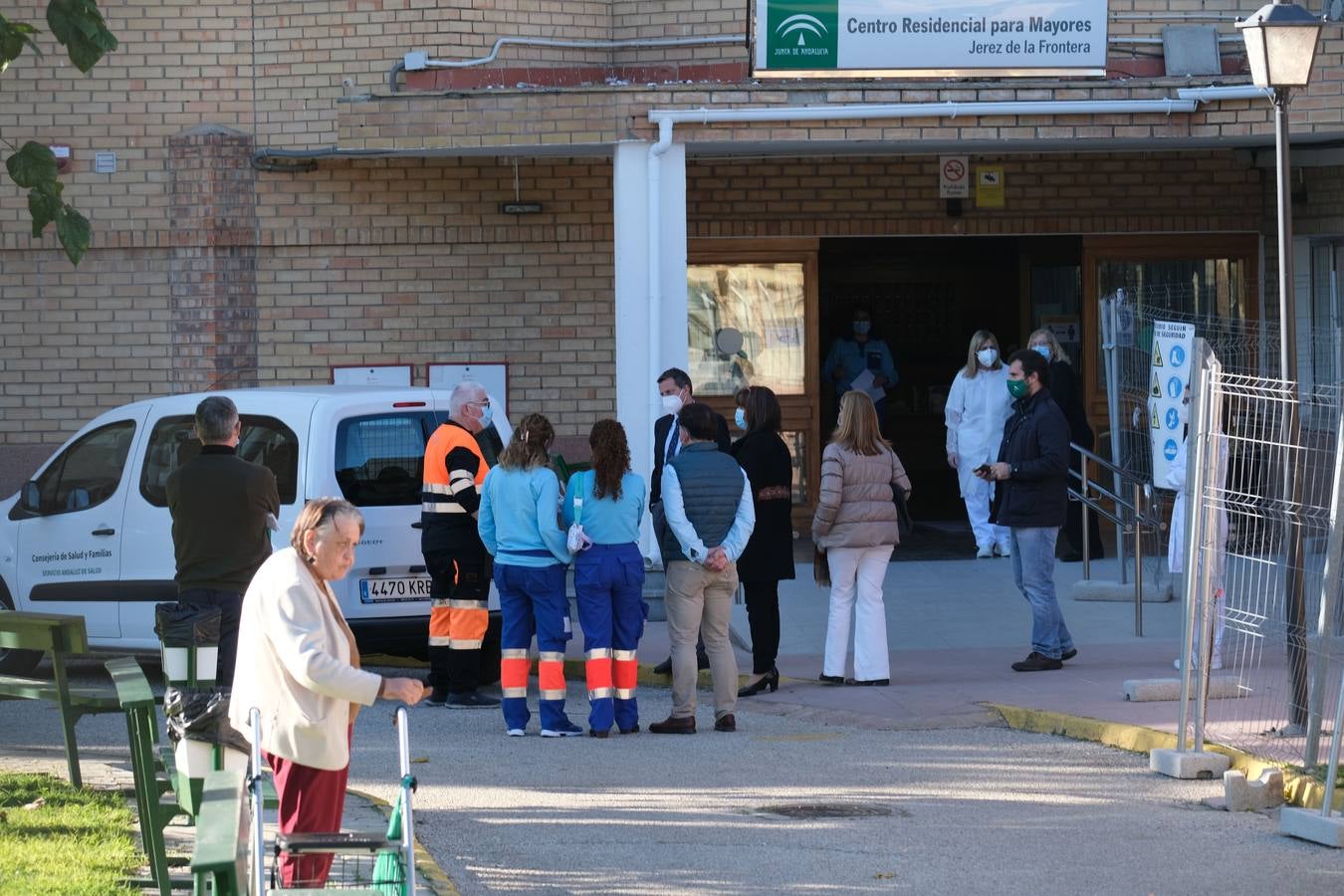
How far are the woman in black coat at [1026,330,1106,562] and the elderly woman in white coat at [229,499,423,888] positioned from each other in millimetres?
8233

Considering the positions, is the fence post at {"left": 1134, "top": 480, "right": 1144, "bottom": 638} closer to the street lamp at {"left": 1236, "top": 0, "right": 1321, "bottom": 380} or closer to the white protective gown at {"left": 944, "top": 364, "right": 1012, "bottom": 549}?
the white protective gown at {"left": 944, "top": 364, "right": 1012, "bottom": 549}

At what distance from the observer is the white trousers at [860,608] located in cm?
1121

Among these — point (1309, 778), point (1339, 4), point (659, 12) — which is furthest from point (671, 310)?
point (1309, 778)

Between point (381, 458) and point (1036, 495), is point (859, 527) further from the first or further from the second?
point (381, 458)

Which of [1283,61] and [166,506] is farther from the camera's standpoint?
[166,506]

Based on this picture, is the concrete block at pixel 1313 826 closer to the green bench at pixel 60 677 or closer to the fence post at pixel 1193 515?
the fence post at pixel 1193 515

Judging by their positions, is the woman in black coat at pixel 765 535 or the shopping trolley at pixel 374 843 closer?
the shopping trolley at pixel 374 843

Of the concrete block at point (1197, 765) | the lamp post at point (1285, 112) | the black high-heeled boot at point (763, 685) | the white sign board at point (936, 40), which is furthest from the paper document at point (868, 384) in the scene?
the concrete block at point (1197, 765)

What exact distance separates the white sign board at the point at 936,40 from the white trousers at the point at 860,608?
427cm

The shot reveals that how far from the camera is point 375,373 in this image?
16.3m

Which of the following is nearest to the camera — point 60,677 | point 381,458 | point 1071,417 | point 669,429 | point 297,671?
point 297,671

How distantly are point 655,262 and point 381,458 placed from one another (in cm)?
354

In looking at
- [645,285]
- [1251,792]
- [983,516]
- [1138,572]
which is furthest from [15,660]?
[983,516]

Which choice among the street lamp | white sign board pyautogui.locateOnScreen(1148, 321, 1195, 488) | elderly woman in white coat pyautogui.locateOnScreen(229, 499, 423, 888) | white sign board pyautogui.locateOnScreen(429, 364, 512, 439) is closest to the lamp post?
the street lamp
